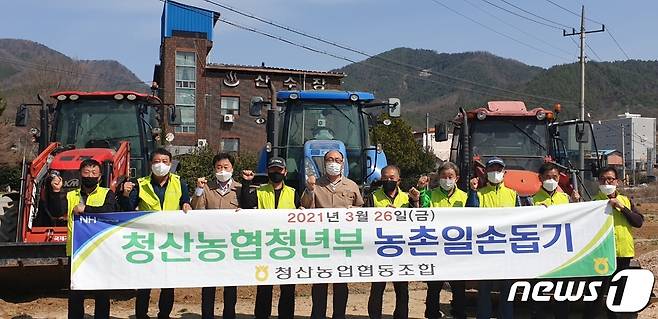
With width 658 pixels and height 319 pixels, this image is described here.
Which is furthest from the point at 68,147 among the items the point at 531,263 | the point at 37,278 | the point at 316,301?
the point at 531,263

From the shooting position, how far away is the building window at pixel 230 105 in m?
38.3

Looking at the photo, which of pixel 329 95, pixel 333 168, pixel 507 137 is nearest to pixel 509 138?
pixel 507 137

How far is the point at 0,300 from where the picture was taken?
8320 millimetres

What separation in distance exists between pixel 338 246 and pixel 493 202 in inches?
64.2

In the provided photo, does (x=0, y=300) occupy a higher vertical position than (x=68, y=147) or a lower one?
lower

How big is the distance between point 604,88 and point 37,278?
142 m

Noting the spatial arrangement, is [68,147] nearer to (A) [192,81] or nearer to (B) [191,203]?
(B) [191,203]

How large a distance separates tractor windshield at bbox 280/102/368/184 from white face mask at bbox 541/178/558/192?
416 centimetres

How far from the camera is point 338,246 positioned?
678cm

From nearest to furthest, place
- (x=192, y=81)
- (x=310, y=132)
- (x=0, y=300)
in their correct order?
(x=0, y=300) → (x=310, y=132) → (x=192, y=81)

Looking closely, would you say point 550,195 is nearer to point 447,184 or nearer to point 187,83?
point 447,184

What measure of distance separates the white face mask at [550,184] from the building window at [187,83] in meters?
31.8

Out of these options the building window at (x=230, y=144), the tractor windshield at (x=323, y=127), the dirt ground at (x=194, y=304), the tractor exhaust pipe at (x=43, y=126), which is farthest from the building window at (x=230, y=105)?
the dirt ground at (x=194, y=304)

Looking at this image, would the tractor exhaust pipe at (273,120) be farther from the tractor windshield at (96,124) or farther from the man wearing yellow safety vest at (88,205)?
the man wearing yellow safety vest at (88,205)
